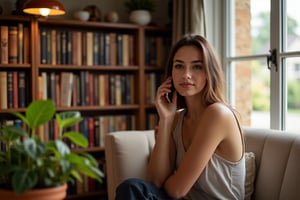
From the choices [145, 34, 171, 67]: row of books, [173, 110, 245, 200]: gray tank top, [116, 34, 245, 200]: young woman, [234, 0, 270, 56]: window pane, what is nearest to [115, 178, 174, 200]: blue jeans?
[116, 34, 245, 200]: young woman

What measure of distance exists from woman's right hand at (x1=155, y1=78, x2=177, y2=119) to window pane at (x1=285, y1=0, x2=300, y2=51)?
86cm

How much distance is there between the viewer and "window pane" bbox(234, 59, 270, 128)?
111 inches

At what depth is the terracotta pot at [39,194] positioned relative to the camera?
103cm

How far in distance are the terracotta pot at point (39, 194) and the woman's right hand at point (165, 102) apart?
3.81 feet

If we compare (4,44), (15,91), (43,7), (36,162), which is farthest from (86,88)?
(36,162)

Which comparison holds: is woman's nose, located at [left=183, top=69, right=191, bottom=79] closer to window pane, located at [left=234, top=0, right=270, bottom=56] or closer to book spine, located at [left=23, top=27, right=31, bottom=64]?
window pane, located at [left=234, top=0, right=270, bottom=56]

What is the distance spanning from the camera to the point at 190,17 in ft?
9.88

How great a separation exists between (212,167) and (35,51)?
159 centimetres

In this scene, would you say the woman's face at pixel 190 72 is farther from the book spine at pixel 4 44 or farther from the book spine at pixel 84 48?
the book spine at pixel 4 44

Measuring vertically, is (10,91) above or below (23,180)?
above

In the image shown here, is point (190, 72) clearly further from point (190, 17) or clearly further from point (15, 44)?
point (15, 44)

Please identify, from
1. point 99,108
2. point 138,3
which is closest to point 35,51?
point 99,108

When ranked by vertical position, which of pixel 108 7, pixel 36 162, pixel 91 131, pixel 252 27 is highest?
pixel 108 7

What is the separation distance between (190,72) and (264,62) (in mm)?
960
